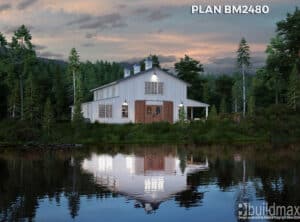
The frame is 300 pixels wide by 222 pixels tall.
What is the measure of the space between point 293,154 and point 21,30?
1758 inches

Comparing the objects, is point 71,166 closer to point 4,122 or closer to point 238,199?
→ point 238,199

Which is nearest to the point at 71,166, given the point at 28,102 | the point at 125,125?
the point at 125,125

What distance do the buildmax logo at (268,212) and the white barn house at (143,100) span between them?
136 feet

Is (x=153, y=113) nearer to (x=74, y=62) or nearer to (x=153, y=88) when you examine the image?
(x=153, y=88)

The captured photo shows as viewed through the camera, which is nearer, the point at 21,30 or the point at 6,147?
the point at 6,147

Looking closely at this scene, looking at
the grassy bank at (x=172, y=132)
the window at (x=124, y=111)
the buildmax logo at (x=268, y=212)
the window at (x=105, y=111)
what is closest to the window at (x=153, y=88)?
the window at (x=124, y=111)

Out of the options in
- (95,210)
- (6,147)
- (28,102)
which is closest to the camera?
(95,210)

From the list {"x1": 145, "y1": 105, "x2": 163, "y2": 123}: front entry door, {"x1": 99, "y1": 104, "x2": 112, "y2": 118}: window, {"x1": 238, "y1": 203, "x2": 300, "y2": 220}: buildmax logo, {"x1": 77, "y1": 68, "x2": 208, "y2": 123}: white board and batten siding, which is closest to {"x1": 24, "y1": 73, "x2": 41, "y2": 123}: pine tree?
{"x1": 77, "y1": 68, "x2": 208, "y2": 123}: white board and batten siding

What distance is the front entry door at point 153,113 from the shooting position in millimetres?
59166

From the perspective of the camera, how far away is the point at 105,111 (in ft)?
193

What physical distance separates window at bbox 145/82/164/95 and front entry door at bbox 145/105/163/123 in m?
1.74

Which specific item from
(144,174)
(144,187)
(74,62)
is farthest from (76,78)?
(144,187)

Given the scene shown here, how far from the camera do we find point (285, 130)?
172ft

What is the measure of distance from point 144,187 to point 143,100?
124 ft
